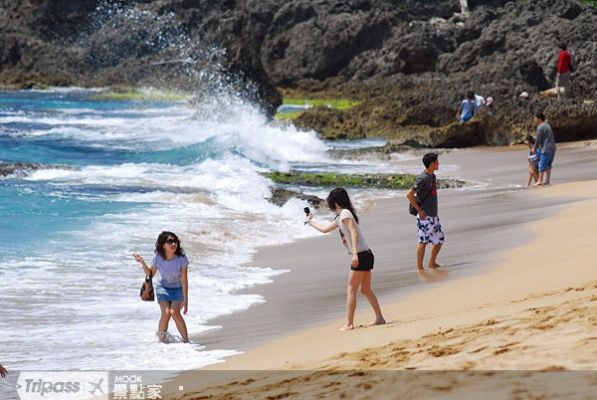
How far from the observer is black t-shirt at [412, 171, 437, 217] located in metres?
12.4

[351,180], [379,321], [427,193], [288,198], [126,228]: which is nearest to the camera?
[379,321]

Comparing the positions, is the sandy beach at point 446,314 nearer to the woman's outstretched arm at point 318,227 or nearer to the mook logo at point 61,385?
the mook logo at point 61,385

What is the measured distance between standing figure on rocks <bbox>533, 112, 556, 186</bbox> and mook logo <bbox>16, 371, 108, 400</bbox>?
12.4 m

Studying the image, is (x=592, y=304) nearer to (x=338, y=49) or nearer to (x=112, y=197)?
(x=112, y=197)

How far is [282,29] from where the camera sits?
2579 inches

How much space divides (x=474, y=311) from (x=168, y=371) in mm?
2474

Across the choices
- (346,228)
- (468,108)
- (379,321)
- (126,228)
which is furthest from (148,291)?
(468,108)

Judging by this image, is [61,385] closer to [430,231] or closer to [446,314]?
[446,314]

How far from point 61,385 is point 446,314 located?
3.14 metres

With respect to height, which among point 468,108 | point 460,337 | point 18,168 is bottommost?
point 460,337

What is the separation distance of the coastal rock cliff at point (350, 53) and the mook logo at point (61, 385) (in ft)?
69.5

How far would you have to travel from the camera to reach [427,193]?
40.9 ft

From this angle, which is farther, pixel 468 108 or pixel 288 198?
pixel 468 108

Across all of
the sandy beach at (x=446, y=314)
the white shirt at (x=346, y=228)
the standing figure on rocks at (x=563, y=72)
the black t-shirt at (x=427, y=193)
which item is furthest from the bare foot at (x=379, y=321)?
the standing figure on rocks at (x=563, y=72)
